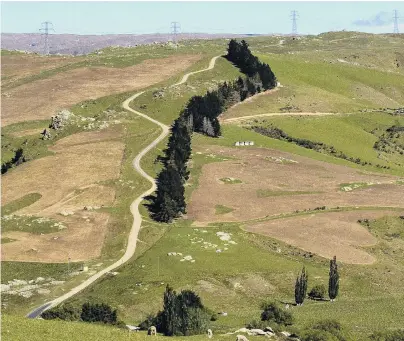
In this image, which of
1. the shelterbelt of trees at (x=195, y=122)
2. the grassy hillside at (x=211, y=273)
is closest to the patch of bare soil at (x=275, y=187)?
the grassy hillside at (x=211, y=273)

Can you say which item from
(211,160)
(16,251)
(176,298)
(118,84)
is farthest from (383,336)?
(118,84)

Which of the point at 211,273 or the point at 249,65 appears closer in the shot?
the point at 211,273

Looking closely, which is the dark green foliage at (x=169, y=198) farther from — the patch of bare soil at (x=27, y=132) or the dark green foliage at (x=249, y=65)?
the dark green foliage at (x=249, y=65)

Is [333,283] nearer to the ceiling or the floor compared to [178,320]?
nearer to the floor

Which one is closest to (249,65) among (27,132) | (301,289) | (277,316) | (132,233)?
(27,132)

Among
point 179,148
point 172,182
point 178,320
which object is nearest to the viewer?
point 178,320

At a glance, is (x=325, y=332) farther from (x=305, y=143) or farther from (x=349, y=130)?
(x=349, y=130)

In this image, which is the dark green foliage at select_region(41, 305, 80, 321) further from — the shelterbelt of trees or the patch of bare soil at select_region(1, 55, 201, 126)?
the patch of bare soil at select_region(1, 55, 201, 126)

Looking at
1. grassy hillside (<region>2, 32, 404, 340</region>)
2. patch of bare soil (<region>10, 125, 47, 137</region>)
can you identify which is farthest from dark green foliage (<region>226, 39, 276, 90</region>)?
patch of bare soil (<region>10, 125, 47, 137</region>)
